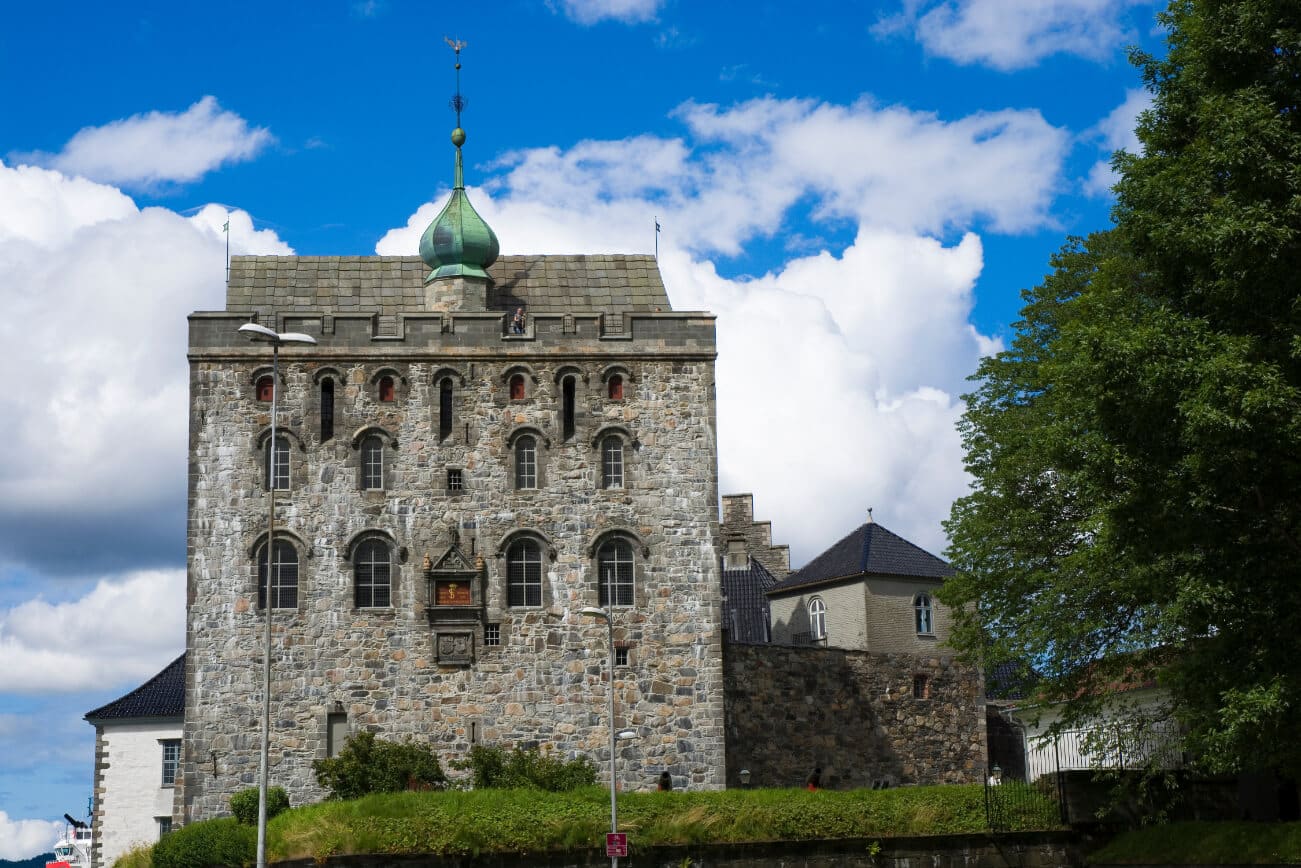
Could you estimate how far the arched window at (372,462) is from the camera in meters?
42.0

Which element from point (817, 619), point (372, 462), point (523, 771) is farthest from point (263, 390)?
point (817, 619)

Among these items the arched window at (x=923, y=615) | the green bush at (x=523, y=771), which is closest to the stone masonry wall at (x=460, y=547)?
the green bush at (x=523, y=771)

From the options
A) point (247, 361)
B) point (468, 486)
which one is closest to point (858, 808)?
Answer: point (468, 486)

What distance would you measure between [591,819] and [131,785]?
23.0 meters

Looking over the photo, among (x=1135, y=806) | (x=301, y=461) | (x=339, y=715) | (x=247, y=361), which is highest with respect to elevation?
(x=247, y=361)

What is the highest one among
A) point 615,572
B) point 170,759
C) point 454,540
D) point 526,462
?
point 526,462

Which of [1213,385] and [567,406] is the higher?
[567,406]

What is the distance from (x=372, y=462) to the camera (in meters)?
42.1

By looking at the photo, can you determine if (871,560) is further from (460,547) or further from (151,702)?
(151,702)

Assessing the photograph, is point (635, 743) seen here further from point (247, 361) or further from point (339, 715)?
point (247, 361)

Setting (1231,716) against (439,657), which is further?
(439,657)

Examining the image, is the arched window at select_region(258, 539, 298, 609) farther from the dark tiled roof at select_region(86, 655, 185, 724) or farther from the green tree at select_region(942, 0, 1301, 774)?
the green tree at select_region(942, 0, 1301, 774)

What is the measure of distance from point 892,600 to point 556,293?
47.1 feet

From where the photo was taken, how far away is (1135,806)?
35.2 metres
